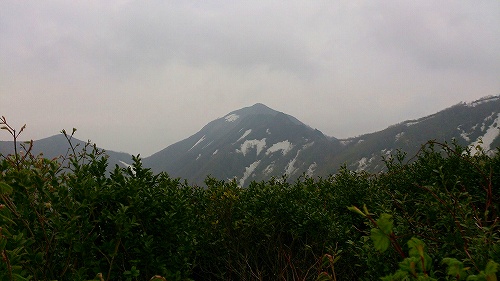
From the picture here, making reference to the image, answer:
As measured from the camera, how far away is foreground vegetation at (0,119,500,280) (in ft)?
8.63

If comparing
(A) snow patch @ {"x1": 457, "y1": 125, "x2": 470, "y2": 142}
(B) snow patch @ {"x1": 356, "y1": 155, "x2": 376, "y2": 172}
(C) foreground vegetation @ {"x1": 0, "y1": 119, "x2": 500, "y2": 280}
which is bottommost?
(B) snow patch @ {"x1": 356, "y1": 155, "x2": 376, "y2": 172}

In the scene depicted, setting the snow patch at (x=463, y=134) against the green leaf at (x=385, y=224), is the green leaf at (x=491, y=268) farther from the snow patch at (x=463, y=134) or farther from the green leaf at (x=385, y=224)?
the snow patch at (x=463, y=134)

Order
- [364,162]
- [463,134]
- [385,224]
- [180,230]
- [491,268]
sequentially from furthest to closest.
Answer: [364,162]
[463,134]
[180,230]
[385,224]
[491,268]

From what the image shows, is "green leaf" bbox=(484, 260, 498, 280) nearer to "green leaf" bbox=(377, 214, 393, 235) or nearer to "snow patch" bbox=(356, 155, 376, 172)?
"green leaf" bbox=(377, 214, 393, 235)

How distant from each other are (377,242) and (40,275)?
332cm

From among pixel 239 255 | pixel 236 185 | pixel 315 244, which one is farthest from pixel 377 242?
pixel 236 185

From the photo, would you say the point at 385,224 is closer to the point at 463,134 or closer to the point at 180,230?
the point at 180,230

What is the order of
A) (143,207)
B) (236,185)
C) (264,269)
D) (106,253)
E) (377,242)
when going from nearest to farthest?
1. (377,242)
2. (106,253)
3. (143,207)
4. (264,269)
5. (236,185)

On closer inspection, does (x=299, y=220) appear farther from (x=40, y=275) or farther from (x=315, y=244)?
(x=40, y=275)

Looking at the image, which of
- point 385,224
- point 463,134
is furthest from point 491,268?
point 463,134

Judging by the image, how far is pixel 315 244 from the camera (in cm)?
589

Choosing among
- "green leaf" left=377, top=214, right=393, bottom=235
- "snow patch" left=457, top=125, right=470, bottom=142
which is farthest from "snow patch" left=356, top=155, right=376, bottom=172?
"green leaf" left=377, top=214, right=393, bottom=235

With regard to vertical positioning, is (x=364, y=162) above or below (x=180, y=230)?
below

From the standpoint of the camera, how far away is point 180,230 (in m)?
4.16
